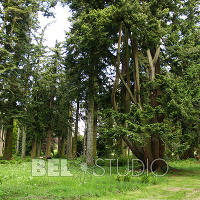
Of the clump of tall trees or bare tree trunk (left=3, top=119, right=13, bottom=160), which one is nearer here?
the clump of tall trees

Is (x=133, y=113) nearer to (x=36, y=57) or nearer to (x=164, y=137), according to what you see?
(x=164, y=137)

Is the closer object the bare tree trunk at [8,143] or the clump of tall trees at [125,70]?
the clump of tall trees at [125,70]

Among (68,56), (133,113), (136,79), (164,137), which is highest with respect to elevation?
(68,56)

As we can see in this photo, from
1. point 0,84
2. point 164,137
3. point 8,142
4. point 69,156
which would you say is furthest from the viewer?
point 69,156

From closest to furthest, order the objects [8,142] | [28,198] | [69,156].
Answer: [28,198]
[8,142]
[69,156]

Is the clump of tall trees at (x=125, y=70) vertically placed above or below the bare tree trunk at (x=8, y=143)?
above

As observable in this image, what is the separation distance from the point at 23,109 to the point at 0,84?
267 centimetres

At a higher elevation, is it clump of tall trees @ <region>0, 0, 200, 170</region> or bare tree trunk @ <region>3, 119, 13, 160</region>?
clump of tall trees @ <region>0, 0, 200, 170</region>

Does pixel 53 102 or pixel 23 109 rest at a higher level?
pixel 53 102

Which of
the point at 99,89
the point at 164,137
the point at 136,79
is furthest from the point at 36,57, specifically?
the point at 164,137

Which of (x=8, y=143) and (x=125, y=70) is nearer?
(x=125, y=70)

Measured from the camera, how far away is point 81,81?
16.4 meters

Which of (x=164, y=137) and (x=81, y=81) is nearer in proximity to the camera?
(x=164, y=137)

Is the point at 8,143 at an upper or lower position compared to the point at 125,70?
lower
